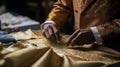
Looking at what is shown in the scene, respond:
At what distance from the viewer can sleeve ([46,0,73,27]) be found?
58.0 inches

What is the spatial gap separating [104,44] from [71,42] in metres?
0.15

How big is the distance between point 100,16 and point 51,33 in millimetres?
243

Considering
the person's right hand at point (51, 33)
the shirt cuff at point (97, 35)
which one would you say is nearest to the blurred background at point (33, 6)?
the person's right hand at point (51, 33)

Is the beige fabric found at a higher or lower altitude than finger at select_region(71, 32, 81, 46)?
lower

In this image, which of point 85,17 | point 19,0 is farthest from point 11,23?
point 19,0

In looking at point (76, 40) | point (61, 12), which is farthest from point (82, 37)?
point (61, 12)

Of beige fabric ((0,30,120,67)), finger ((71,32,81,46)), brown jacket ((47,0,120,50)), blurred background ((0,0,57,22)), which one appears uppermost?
blurred background ((0,0,57,22))

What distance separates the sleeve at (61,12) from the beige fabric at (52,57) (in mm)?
366

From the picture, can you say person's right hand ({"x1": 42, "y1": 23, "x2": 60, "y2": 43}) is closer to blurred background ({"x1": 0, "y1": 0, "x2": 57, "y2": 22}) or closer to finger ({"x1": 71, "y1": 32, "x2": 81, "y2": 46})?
finger ({"x1": 71, "y1": 32, "x2": 81, "y2": 46})

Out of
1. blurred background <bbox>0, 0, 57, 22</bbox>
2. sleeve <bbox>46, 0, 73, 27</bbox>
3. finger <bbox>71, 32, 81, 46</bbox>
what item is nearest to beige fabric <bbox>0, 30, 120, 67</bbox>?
finger <bbox>71, 32, 81, 46</bbox>

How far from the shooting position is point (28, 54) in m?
0.96

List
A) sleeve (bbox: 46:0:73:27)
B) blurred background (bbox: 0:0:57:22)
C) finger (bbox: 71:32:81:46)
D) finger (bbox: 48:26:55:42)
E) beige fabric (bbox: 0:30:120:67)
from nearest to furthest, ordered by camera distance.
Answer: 1. beige fabric (bbox: 0:30:120:67)
2. finger (bbox: 71:32:81:46)
3. finger (bbox: 48:26:55:42)
4. sleeve (bbox: 46:0:73:27)
5. blurred background (bbox: 0:0:57:22)

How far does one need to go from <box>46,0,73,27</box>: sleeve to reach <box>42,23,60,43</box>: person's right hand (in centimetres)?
15

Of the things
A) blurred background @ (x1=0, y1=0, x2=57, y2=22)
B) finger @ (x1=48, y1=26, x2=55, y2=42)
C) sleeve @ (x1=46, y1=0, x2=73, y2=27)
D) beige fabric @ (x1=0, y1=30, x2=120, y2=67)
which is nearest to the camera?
beige fabric @ (x1=0, y1=30, x2=120, y2=67)
